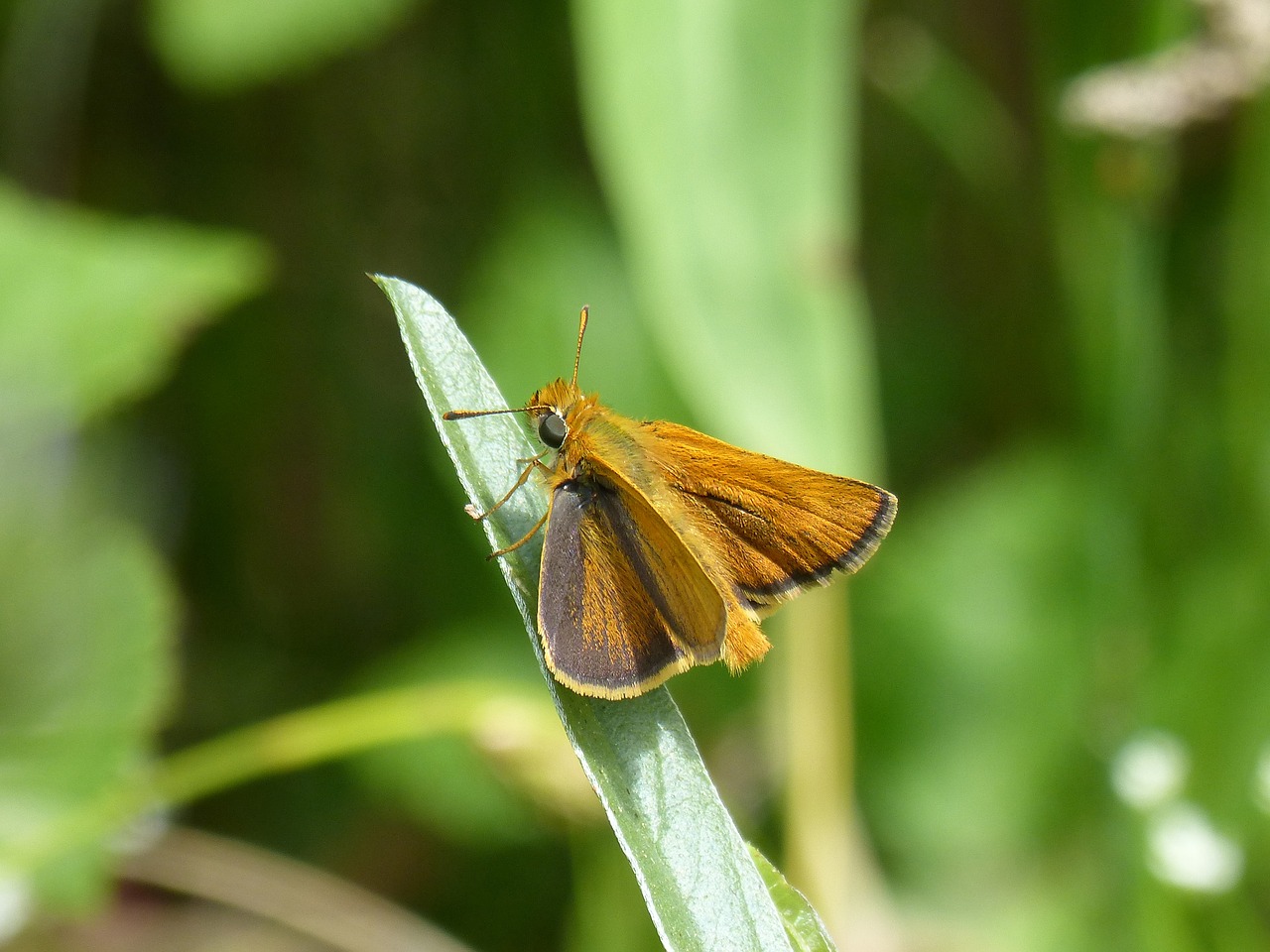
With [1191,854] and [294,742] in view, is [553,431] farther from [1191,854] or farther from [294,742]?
[1191,854]

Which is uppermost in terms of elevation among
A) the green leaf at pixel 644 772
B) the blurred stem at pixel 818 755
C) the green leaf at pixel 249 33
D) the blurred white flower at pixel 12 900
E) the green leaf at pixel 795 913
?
the green leaf at pixel 249 33

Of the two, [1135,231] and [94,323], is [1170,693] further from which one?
[94,323]

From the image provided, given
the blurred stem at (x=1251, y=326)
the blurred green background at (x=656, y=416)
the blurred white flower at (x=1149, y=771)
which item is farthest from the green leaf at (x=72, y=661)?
the blurred stem at (x=1251, y=326)

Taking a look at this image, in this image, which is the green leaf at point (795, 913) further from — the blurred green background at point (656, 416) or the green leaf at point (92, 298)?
the green leaf at point (92, 298)

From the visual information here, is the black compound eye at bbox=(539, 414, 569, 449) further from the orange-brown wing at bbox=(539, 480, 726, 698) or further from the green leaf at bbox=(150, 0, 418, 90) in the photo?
the green leaf at bbox=(150, 0, 418, 90)

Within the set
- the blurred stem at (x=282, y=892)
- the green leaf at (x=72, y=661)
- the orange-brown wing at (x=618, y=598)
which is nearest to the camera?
the orange-brown wing at (x=618, y=598)

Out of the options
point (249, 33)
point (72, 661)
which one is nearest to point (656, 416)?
point (249, 33)

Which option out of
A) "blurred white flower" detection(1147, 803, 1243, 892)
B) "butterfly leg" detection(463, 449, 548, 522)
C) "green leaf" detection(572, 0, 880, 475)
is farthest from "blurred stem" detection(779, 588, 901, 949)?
"butterfly leg" detection(463, 449, 548, 522)
